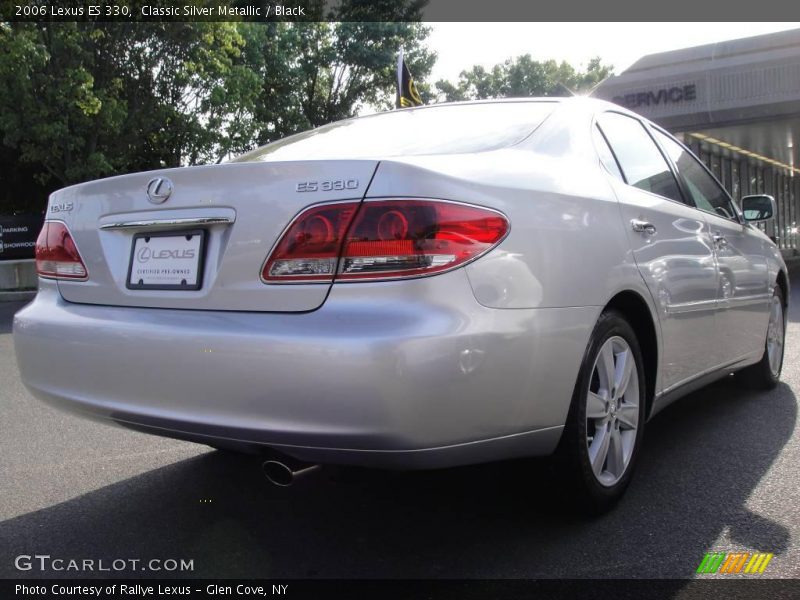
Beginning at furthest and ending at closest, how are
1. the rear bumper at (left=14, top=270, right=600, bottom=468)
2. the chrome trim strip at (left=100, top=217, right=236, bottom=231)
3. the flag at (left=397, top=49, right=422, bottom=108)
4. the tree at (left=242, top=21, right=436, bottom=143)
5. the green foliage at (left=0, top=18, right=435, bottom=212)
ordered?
the tree at (left=242, top=21, right=436, bottom=143) → the green foliage at (left=0, top=18, right=435, bottom=212) → the flag at (left=397, top=49, right=422, bottom=108) → the chrome trim strip at (left=100, top=217, right=236, bottom=231) → the rear bumper at (left=14, top=270, right=600, bottom=468)

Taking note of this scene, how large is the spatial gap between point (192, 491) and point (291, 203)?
4.97 feet

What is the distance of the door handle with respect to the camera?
2996mm

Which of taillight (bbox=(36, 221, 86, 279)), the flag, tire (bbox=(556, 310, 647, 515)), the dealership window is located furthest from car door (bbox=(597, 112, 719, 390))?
the dealership window

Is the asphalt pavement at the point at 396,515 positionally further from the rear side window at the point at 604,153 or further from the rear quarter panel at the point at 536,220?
the rear side window at the point at 604,153

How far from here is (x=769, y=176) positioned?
105 ft

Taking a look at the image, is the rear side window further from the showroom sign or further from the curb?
the showroom sign

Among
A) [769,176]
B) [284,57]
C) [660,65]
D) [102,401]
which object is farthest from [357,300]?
[769,176]

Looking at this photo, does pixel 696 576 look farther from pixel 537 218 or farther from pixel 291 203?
pixel 291 203

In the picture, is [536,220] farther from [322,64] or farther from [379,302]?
[322,64]

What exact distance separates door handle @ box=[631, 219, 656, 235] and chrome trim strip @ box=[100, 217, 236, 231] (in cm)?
151

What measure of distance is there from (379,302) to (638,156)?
183 cm

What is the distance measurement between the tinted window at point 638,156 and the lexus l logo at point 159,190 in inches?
68.9

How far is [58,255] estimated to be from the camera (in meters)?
2.89

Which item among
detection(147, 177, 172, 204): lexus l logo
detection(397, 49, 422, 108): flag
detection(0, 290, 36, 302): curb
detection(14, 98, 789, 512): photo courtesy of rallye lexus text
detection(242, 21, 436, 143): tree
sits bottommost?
detection(0, 290, 36, 302): curb
